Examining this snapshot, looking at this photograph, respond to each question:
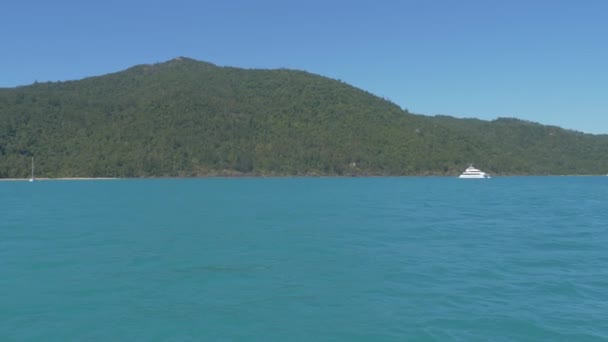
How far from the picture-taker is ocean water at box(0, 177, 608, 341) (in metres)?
15.9

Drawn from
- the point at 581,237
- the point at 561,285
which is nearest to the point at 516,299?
the point at 561,285

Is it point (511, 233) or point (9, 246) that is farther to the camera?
point (511, 233)

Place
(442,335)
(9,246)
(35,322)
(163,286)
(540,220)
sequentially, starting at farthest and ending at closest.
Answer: (540,220), (9,246), (163,286), (35,322), (442,335)

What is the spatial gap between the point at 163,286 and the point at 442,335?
1063cm

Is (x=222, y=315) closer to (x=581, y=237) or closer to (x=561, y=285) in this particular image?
(x=561, y=285)

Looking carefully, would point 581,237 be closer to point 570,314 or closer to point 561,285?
point 561,285

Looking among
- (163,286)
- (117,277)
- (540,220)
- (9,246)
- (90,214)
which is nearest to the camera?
(163,286)

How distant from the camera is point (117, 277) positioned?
74.0 ft

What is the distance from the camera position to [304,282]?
843 inches

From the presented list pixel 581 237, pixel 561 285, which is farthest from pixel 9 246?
pixel 581 237

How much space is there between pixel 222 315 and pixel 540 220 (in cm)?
3618

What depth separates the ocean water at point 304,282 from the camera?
15867mm

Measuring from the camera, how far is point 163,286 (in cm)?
2084

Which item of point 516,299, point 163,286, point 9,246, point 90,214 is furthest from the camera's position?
point 90,214
